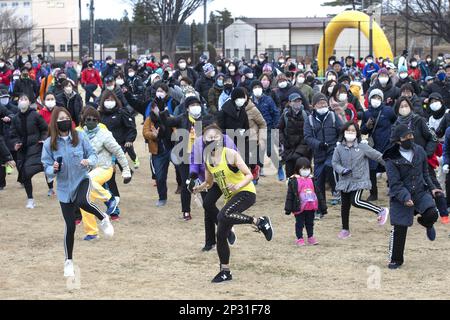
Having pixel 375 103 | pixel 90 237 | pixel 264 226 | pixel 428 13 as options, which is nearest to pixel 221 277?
pixel 264 226

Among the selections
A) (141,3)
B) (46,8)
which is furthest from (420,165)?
(46,8)

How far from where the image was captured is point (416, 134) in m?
12.1

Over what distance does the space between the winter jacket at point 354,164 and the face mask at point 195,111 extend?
2007 millimetres

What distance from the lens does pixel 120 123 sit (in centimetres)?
1373

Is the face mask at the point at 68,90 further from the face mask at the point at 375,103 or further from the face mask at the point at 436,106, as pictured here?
the face mask at the point at 436,106

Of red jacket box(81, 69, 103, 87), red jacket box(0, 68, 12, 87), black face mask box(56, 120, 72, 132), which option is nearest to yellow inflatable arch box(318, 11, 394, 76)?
red jacket box(81, 69, 103, 87)

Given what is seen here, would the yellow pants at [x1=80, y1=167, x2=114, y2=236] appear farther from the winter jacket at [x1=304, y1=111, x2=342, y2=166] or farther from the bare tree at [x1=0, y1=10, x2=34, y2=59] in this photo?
the bare tree at [x1=0, y1=10, x2=34, y2=59]

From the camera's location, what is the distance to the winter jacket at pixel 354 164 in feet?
37.9

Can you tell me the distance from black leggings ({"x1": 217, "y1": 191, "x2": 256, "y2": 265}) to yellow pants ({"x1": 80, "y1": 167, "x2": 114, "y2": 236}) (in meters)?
2.75

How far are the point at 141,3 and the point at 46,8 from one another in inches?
1721

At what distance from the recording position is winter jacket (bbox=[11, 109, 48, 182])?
1373cm

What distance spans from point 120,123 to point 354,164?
12.9ft

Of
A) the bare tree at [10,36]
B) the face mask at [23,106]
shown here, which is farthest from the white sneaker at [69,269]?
the bare tree at [10,36]
